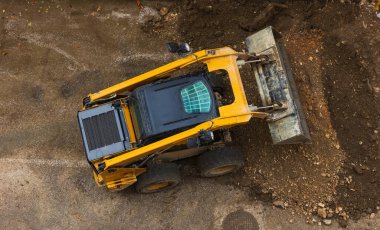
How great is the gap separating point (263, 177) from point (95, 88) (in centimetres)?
358

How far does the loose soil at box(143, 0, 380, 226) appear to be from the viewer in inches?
305

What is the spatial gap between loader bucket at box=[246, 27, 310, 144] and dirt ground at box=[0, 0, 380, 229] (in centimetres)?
62

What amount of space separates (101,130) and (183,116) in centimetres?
137

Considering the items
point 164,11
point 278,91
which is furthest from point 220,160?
point 164,11

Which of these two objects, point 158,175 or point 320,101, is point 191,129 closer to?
point 158,175

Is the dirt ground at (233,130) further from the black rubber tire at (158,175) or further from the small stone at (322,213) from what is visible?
the black rubber tire at (158,175)

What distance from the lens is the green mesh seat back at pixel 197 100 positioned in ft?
21.7

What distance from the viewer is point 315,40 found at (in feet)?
28.0

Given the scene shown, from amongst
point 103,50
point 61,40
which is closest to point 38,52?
point 61,40

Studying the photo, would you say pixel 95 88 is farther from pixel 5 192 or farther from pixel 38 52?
pixel 5 192

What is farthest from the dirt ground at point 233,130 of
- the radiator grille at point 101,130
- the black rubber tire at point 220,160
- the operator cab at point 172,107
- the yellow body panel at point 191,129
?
the operator cab at point 172,107

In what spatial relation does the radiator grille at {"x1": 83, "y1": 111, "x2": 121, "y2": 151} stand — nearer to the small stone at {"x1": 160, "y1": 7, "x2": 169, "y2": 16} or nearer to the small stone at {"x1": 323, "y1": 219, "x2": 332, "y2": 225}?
the small stone at {"x1": 160, "y1": 7, "x2": 169, "y2": 16}

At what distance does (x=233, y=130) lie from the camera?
823cm

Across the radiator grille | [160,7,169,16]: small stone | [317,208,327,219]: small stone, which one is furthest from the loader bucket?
the radiator grille
